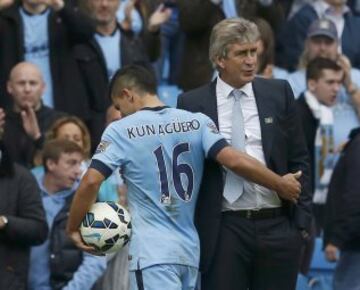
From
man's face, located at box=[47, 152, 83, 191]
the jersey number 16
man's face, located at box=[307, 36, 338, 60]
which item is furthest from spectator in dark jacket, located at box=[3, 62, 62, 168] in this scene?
the jersey number 16

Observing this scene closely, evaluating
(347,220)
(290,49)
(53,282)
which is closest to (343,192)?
(347,220)

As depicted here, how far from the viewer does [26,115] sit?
12.0 meters

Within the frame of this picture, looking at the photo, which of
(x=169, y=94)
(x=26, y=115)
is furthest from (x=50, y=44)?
(x=169, y=94)

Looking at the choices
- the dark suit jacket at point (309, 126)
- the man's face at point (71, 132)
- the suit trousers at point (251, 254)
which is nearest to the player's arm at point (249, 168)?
the suit trousers at point (251, 254)

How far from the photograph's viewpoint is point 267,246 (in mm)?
8562

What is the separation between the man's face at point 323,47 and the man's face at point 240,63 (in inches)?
194

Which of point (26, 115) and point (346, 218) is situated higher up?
point (26, 115)

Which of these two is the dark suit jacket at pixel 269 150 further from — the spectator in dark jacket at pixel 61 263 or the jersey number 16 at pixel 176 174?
the spectator in dark jacket at pixel 61 263

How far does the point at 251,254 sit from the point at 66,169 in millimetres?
2726

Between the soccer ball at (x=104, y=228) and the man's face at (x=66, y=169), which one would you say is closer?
the soccer ball at (x=104, y=228)

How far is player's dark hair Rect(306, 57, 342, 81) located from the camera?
1282 cm

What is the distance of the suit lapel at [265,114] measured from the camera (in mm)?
8625

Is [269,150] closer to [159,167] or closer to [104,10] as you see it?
[159,167]

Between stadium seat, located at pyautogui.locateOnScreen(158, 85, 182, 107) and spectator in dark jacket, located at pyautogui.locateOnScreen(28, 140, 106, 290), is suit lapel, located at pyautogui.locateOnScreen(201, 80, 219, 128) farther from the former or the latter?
stadium seat, located at pyautogui.locateOnScreen(158, 85, 182, 107)
